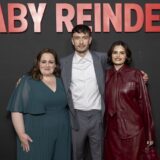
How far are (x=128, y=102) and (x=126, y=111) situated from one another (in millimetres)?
80

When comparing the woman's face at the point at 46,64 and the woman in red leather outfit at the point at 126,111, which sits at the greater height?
the woman's face at the point at 46,64

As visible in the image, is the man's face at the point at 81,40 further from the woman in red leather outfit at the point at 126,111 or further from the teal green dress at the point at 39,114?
the teal green dress at the point at 39,114

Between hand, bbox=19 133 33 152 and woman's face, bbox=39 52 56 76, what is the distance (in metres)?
0.55

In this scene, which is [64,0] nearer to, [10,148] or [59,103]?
[59,103]

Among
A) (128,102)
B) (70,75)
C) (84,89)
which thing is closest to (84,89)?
(84,89)

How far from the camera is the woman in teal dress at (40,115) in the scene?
2746mm

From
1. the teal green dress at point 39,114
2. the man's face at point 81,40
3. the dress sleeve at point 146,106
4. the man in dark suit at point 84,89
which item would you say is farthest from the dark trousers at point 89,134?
the man's face at point 81,40

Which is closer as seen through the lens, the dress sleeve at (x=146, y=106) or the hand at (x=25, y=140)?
the hand at (x=25, y=140)

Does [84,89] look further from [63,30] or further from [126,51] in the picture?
[63,30]

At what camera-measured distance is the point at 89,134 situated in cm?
299

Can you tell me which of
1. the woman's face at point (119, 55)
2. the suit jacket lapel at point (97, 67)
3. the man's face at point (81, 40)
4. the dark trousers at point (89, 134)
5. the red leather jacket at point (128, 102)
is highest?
the man's face at point (81, 40)

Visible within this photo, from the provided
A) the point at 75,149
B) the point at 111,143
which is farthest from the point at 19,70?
the point at 111,143

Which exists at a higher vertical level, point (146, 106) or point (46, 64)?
point (46, 64)

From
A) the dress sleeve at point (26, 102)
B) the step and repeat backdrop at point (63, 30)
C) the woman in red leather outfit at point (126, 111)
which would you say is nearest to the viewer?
the dress sleeve at point (26, 102)
